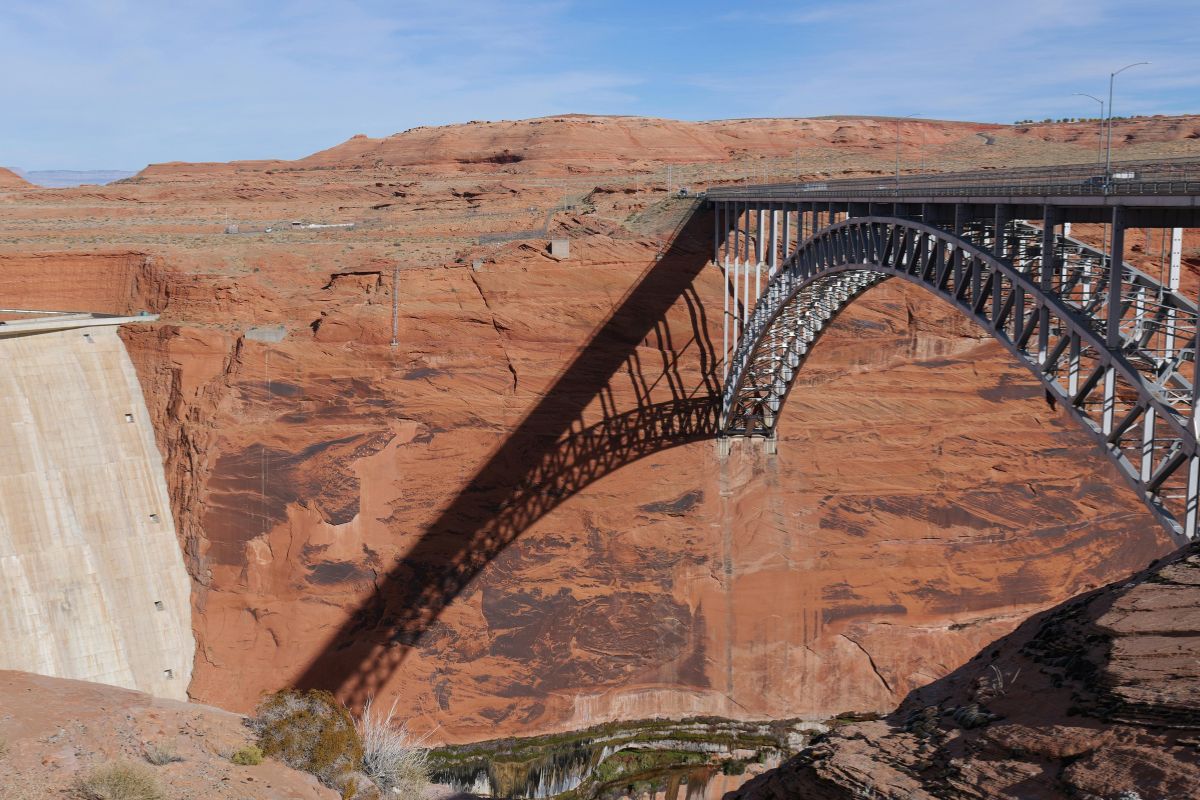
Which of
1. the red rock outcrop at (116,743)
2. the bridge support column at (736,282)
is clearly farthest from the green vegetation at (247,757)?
the bridge support column at (736,282)

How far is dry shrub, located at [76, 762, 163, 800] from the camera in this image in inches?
575

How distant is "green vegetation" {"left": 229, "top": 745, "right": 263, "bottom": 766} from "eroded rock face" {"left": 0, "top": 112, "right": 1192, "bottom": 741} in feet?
34.3

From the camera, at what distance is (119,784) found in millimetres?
14695

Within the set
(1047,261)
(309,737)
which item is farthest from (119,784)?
(1047,261)

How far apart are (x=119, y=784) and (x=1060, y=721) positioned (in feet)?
41.1

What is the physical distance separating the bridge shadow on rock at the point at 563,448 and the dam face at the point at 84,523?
14.6 feet

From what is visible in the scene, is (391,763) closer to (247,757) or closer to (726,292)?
(247,757)

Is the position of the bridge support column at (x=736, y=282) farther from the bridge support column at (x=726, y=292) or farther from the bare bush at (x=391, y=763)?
the bare bush at (x=391, y=763)

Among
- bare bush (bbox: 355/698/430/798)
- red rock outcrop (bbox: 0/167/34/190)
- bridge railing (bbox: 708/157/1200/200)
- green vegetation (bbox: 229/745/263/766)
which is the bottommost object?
bare bush (bbox: 355/698/430/798)

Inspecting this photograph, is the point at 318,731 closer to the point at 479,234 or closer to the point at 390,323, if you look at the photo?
the point at 390,323

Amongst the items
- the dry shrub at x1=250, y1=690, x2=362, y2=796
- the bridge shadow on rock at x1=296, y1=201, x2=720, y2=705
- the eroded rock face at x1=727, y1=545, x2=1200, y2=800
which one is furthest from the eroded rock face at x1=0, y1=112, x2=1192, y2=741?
the eroded rock face at x1=727, y1=545, x2=1200, y2=800

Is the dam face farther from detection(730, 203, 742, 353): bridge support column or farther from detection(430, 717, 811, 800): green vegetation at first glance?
detection(730, 203, 742, 353): bridge support column

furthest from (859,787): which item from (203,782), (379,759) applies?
(379,759)

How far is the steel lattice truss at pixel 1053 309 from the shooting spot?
12.9 m
